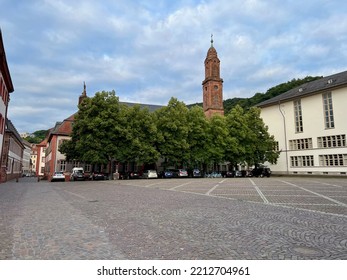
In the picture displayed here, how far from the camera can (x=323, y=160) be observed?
5025cm

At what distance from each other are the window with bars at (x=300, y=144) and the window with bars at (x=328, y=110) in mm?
4486

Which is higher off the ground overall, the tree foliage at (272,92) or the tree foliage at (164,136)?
the tree foliage at (272,92)

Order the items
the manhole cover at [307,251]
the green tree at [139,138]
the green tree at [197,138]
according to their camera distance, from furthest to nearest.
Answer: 1. the green tree at [197,138]
2. the green tree at [139,138]
3. the manhole cover at [307,251]

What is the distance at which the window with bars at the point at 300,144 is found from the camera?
174 ft

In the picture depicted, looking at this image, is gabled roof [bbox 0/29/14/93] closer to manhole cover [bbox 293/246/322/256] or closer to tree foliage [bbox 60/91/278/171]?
tree foliage [bbox 60/91/278/171]

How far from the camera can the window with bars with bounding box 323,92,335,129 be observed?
49.8 metres

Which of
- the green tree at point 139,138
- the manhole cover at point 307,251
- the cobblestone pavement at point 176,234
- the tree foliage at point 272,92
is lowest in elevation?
the manhole cover at point 307,251

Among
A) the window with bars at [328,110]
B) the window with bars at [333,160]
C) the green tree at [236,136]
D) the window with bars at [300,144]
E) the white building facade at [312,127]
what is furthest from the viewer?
the window with bars at [300,144]

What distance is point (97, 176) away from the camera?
44.5m

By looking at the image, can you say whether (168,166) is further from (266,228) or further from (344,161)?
(266,228)

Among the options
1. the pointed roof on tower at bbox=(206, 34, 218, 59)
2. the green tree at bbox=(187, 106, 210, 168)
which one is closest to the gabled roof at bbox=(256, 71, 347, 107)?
the green tree at bbox=(187, 106, 210, 168)

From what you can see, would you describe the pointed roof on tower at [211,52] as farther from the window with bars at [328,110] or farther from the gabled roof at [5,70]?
the gabled roof at [5,70]

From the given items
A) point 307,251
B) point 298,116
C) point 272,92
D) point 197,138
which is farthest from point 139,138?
point 272,92

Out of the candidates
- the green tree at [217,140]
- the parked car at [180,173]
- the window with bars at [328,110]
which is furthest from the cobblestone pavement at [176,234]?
the window with bars at [328,110]
